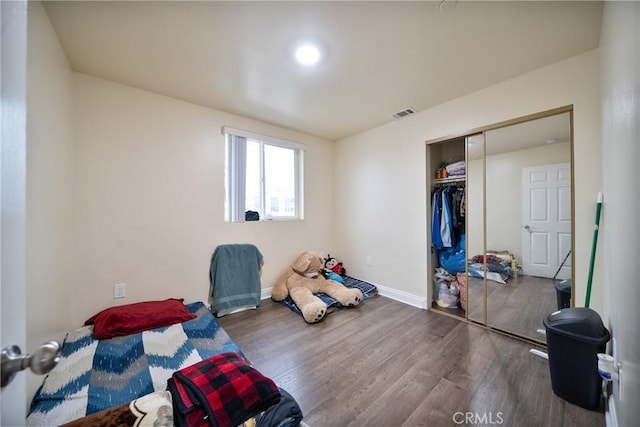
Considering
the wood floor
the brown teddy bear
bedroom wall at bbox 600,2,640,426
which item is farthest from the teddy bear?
bedroom wall at bbox 600,2,640,426

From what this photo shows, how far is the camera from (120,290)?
2.27 metres

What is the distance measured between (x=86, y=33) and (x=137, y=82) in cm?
60

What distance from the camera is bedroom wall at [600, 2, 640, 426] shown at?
0.85m

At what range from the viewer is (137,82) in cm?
225

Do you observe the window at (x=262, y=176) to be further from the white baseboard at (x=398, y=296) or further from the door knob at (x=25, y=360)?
the door knob at (x=25, y=360)

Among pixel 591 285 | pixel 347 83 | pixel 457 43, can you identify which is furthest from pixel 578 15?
pixel 591 285

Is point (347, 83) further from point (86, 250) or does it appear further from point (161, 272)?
point (86, 250)

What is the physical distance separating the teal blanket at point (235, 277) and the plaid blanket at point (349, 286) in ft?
1.38

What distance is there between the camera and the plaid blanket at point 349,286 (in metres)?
2.93

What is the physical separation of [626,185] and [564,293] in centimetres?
147

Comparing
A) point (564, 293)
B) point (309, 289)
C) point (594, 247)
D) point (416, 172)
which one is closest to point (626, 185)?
point (594, 247)

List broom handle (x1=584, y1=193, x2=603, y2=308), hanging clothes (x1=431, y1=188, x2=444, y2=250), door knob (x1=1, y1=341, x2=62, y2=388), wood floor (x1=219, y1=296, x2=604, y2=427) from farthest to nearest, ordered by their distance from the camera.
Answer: hanging clothes (x1=431, y1=188, x2=444, y2=250) → broom handle (x1=584, y1=193, x2=603, y2=308) → wood floor (x1=219, y1=296, x2=604, y2=427) → door knob (x1=1, y1=341, x2=62, y2=388)

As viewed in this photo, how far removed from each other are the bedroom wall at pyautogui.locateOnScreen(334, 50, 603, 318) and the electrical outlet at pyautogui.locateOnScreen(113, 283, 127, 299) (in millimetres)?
2856

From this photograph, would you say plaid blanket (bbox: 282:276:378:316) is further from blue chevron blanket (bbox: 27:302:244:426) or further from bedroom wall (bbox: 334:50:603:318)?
blue chevron blanket (bbox: 27:302:244:426)
